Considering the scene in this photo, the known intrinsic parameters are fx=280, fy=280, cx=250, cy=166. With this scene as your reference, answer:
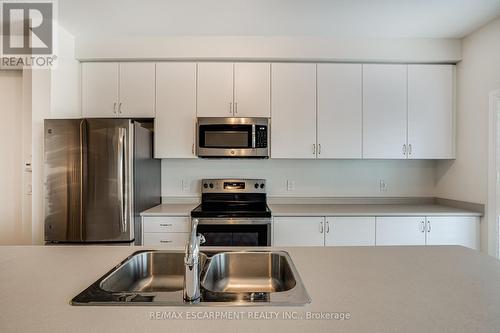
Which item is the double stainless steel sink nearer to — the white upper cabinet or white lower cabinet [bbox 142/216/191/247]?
white lower cabinet [bbox 142/216/191/247]

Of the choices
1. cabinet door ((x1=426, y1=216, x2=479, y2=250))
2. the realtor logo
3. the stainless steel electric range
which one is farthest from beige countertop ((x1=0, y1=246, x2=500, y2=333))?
the realtor logo

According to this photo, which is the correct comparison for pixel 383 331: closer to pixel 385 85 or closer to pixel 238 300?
pixel 238 300

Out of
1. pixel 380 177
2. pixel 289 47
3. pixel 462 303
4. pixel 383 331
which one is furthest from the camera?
pixel 380 177

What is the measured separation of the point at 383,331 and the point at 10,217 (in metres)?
3.47

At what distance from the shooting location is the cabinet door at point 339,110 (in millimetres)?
2834

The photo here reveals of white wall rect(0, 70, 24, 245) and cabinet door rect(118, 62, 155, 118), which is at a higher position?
cabinet door rect(118, 62, 155, 118)

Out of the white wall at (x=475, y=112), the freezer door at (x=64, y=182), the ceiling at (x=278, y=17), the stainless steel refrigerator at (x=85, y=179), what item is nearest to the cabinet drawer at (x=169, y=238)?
the stainless steel refrigerator at (x=85, y=179)

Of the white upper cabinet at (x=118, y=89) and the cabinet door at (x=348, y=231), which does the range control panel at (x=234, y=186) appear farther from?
the white upper cabinet at (x=118, y=89)

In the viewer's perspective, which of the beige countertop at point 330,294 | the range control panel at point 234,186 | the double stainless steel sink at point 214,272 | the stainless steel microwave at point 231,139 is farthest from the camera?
the range control panel at point 234,186

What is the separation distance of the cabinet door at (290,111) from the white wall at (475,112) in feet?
4.81

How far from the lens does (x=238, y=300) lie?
868 millimetres

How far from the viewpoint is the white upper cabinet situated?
2.82 metres

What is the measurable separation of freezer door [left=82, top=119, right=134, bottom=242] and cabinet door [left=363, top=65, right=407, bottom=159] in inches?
90.8

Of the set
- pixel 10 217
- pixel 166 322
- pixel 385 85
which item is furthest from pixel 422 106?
pixel 10 217
